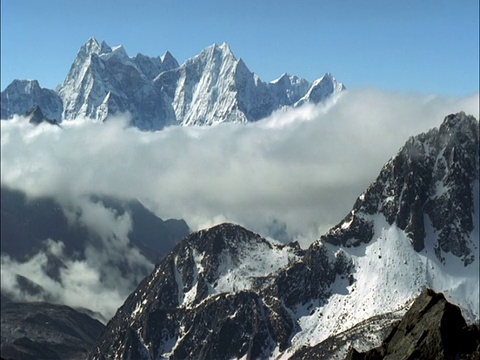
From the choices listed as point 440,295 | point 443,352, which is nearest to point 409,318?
point 440,295

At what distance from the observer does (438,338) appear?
12019 centimetres

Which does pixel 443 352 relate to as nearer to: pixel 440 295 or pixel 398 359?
pixel 398 359

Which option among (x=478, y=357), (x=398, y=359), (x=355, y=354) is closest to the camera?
(x=478, y=357)

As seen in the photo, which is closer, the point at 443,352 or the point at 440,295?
the point at 443,352

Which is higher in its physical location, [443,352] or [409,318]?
[409,318]

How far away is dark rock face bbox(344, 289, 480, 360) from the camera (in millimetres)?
119250

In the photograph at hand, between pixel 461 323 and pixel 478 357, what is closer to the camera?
pixel 478 357

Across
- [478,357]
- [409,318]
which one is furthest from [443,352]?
[409,318]

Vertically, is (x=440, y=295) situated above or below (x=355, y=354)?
above

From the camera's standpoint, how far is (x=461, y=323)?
12406cm

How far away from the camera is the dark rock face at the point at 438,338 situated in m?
119

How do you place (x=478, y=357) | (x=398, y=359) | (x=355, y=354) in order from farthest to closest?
(x=355, y=354) < (x=398, y=359) < (x=478, y=357)

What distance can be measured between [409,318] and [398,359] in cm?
1545

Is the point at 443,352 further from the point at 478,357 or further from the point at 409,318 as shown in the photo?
the point at 409,318
